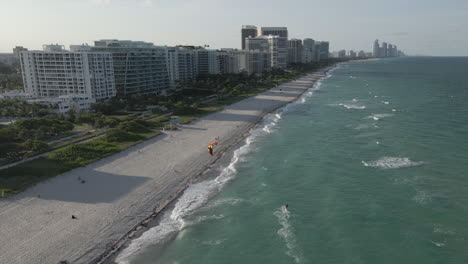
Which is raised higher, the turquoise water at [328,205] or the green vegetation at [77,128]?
the green vegetation at [77,128]

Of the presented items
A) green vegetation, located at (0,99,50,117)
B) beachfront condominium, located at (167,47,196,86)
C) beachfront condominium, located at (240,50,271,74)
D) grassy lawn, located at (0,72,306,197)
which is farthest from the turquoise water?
beachfront condominium, located at (240,50,271,74)

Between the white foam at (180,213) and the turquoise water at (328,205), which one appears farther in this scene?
the white foam at (180,213)

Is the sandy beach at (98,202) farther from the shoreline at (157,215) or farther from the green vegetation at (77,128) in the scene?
the green vegetation at (77,128)

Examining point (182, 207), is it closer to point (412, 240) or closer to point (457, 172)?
point (412, 240)

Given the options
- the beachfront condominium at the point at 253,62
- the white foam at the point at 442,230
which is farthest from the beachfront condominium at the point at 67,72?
the beachfront condominium at the point at 253,62

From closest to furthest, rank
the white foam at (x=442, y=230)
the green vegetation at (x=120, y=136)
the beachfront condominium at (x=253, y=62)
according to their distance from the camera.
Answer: the white foam at (x=442, y=230) < the green vegetation at (x=120, y=136) < the beachfront condominium at (x=253, y=62)

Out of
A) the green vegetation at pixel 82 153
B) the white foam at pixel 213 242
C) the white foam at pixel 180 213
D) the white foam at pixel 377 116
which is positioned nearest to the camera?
the white foam at pixel 180 213
